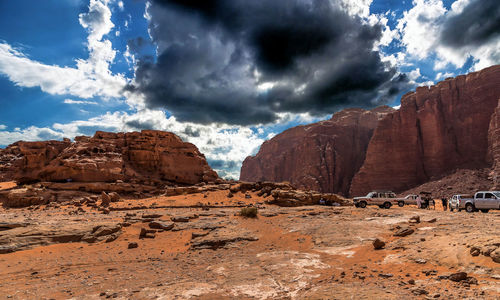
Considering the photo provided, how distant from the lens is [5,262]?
30.8 ft

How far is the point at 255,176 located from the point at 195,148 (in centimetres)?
9029

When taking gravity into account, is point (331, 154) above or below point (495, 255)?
above

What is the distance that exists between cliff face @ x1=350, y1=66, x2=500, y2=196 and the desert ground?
194 ft

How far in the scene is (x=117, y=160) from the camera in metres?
31.5

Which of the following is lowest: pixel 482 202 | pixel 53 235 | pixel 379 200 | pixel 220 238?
pixel 53 235

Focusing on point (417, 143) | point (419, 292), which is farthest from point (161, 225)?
point (417, 143)

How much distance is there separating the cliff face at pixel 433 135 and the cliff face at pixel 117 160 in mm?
49024

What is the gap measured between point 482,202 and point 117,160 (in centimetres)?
3594

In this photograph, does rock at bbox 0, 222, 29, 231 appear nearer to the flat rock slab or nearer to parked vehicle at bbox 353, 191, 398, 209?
the flat rock slab

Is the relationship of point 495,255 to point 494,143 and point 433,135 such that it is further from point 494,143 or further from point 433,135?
point 433,135

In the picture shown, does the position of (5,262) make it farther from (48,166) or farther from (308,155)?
(308,155)

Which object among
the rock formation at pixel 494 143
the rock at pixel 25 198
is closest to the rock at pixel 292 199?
the rock at pixel 25 198

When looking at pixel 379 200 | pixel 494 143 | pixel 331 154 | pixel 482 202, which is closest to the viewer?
pixel 482 202

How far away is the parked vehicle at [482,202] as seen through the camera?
18353mm
